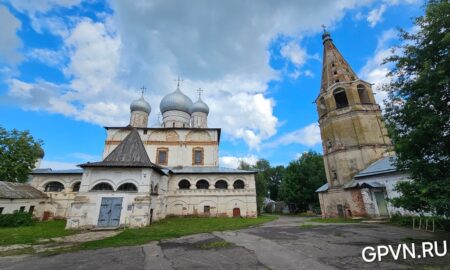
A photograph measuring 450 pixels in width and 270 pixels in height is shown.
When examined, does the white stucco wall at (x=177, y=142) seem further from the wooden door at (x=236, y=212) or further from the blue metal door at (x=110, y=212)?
the blue metal door at (x=110, y=212)

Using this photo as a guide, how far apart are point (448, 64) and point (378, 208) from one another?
1309cm

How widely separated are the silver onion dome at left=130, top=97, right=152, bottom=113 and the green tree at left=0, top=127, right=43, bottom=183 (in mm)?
12008

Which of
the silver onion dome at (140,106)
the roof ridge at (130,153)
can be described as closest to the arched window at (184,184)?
the roof ridge at (130,153)

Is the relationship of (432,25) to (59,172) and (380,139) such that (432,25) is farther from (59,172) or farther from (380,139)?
(59,172)

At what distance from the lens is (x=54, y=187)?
864 inches

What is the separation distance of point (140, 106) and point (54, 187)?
13810mm

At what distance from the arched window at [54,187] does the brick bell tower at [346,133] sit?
2687 cm

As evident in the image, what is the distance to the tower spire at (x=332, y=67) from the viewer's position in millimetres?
22145

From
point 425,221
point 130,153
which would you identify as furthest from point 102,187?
point 425,221

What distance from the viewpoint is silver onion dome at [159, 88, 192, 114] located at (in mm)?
30344

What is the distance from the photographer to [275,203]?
44.8 metres

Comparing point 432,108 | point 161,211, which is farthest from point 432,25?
point 161,211

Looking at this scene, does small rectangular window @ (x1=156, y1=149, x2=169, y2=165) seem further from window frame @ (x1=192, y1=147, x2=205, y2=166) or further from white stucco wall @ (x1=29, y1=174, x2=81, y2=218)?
→ white stucco wall @ (x1=29, y1=174, x2=81, y2=218)

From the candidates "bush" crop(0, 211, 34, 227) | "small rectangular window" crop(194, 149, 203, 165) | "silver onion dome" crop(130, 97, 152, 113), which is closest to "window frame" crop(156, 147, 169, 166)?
"small rectangular window" crop(194, 149, 203, 165)
